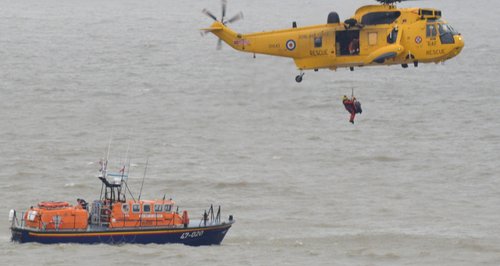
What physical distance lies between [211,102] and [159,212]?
170ft

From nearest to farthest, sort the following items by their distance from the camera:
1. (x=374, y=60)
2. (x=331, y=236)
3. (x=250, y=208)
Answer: (x=374, y=60)
(x=331, y=236)
(x=250, y=208)

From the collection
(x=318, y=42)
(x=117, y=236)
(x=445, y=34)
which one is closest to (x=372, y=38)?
(x=318, y=42)

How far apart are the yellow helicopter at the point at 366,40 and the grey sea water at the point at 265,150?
7.46 ft

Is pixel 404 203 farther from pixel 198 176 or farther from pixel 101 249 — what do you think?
pixel 101 249

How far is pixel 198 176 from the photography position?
321 feet

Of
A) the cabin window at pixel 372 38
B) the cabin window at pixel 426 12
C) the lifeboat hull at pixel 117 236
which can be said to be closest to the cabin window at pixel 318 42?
the cabin window at pixel 372 38

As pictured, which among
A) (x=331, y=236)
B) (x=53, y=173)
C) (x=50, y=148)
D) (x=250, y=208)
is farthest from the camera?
→ (x=50, y=148)

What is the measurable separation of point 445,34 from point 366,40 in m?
3.18

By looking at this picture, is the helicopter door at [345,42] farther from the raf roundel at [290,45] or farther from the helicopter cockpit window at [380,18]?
the raf roundel at [290,45]

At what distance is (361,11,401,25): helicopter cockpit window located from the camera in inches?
2184

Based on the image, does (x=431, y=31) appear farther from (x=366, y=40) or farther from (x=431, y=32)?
(x=366, y=40)

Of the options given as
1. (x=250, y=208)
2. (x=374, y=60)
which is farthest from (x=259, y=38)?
(x=250, y=208)

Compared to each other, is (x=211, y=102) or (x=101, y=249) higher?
(x=211, y=102)

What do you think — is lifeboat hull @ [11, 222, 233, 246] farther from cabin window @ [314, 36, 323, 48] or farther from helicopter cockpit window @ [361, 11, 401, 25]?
helicopter cockpit window @ [361, 11, 401, 25]
